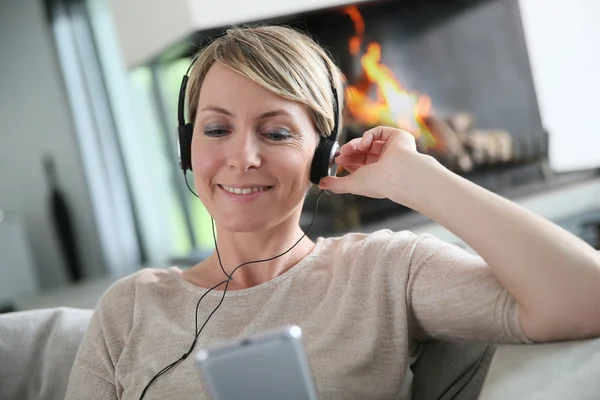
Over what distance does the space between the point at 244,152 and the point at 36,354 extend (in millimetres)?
591

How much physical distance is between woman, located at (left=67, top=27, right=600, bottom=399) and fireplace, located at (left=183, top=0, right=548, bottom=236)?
6.87ft

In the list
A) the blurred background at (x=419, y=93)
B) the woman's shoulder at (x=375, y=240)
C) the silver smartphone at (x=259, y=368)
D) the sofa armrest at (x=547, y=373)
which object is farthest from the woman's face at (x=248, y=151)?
the blurred background at (x=419, y=93)

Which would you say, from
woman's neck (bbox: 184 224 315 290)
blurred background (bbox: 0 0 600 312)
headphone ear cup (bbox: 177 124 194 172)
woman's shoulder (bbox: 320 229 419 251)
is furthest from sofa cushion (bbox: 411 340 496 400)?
blurred background (bbox: 0 0 600 312)

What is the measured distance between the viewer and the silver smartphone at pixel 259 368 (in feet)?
2.09

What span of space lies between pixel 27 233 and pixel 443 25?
322cm

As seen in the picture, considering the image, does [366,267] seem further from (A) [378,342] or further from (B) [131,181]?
(B) [131,181]

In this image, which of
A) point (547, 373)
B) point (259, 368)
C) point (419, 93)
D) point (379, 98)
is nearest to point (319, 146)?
point (547, 373)

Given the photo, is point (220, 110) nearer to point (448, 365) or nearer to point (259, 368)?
point (448, 365)

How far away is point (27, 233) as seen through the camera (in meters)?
5.18

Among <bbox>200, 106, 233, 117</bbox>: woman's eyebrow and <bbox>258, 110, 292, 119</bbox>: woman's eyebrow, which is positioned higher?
<bbox>200, 106, 233, 117</bbox>: woman's eyebrow

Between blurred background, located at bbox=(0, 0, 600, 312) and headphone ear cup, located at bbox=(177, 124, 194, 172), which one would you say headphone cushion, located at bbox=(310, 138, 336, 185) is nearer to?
headphone ear cup, located at bbox=(177, 124, 194, 172)

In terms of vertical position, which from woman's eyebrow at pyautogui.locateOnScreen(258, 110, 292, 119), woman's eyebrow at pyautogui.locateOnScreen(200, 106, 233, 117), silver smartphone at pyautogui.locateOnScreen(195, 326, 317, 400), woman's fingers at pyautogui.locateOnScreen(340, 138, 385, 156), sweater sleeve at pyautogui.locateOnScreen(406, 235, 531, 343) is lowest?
sweater sleeve at pyautogui.locateOnScreen(406, 235, 531, 343)

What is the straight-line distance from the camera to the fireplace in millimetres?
3447

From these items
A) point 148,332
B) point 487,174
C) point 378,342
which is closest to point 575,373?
point 378,342
